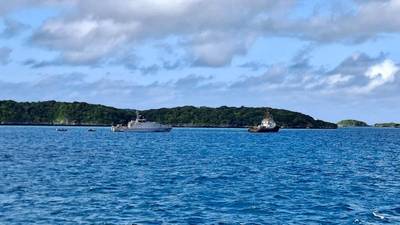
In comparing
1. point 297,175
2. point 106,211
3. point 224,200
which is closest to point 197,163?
point 297,175

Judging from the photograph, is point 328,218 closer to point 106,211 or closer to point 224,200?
point 224,200

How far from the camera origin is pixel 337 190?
190 ft

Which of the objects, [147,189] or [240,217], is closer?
[240,217]

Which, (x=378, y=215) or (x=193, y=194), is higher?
(x=193, y=194)

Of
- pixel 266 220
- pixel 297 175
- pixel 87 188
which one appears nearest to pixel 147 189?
pixel 87 188

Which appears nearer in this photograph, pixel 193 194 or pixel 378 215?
pixel 378 215

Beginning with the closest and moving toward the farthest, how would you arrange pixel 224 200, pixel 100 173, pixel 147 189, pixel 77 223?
pixel 77 223, pixel 224 200, pixel 147 189, pixel 100 173

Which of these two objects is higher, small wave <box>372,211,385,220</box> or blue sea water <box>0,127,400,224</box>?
blue sea water <box>0,127,400,224</box>

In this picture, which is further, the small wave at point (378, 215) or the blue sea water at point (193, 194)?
the small wave at point (378, 215)

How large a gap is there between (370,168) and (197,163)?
25.4 m

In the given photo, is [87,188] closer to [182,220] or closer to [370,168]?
[182,220]

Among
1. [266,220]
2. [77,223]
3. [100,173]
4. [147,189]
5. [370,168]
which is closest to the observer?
[77,223]

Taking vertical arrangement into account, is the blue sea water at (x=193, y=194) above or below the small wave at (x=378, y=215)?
above

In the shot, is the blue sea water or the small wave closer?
the blue sea water
